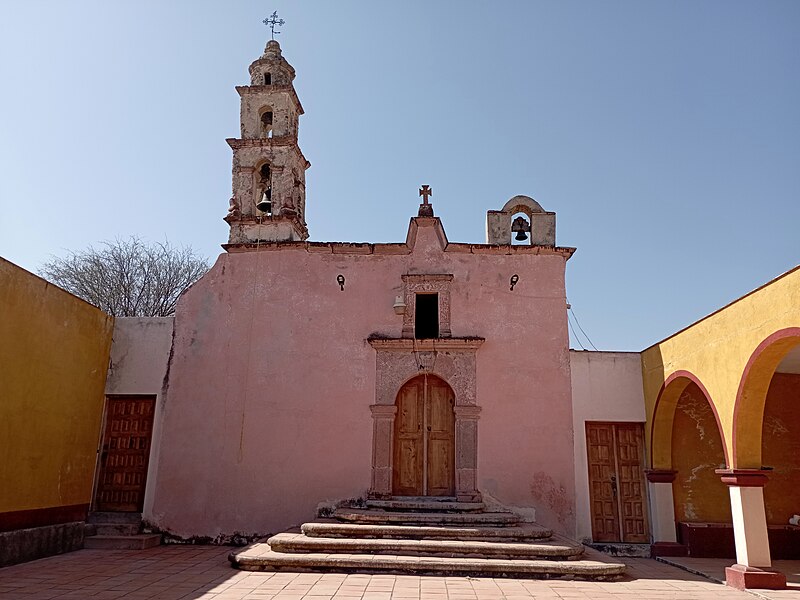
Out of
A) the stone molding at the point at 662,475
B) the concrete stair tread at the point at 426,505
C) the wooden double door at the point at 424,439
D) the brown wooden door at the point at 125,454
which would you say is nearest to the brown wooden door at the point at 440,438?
the wooden double door at the point at 424,439

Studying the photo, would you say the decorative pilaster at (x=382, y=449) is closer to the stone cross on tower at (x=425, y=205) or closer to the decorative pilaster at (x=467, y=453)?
the decorative pilaster at (x=467, y=453)

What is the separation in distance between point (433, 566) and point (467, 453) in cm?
281

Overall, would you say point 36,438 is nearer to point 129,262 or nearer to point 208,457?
point 208,457

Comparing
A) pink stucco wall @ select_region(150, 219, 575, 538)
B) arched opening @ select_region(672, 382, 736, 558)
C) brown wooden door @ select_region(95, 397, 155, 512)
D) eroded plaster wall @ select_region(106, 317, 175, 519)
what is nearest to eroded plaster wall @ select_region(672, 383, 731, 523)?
arched opening @ select_region(672, 382, 736, 558)

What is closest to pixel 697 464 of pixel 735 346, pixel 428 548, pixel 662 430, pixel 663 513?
pixel 662 430

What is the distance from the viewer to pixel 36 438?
339 inches

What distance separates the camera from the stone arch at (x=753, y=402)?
7250mm

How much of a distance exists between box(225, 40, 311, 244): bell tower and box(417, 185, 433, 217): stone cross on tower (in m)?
2.37

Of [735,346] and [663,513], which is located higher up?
[735,346]

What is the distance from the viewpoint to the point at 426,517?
886cm

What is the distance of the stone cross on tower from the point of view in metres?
11.1

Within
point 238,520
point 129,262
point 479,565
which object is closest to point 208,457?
point 238,520

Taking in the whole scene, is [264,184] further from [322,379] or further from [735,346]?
[735,346]

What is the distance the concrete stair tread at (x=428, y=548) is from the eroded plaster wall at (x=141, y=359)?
3.93 m
